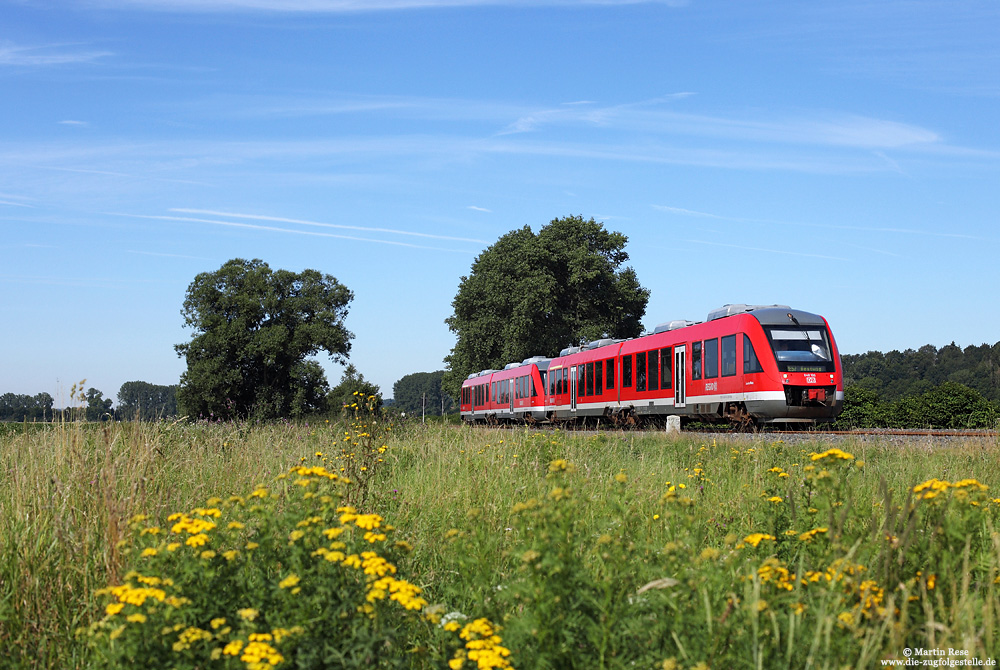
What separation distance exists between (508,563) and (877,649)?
2.66 meters

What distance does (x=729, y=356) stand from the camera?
19906 mm

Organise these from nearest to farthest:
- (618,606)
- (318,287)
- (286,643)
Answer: (286,643) < (618,606) < (318,287)

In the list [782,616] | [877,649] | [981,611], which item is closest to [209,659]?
[782,616]

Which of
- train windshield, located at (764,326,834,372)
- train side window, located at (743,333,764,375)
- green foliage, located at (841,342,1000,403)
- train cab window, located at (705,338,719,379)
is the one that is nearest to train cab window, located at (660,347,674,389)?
train cab window, located at (705,338,719,379)

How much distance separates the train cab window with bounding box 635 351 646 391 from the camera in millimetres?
24969

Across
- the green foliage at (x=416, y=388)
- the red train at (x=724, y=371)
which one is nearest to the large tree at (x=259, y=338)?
the red train at (x=724, y=371)

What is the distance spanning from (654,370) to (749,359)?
17.8 ft

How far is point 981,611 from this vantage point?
3.58 m

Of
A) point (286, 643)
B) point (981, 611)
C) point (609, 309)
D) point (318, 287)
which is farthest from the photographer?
point (318, 287)

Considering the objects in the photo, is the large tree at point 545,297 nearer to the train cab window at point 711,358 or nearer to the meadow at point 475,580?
the train cab window at point 711,358

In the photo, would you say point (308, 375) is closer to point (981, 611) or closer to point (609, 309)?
point (609, 309)

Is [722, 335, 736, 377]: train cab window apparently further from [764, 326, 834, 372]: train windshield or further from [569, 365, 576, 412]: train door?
[569, 365, 576, 412]: train door

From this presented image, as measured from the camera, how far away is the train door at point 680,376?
Answer: 22.3 metres

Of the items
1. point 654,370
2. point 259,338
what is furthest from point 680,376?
point 259,338
